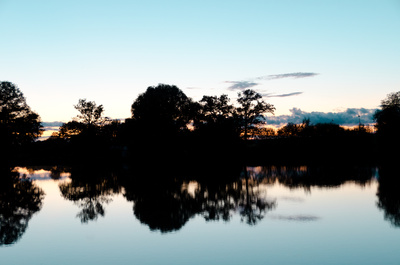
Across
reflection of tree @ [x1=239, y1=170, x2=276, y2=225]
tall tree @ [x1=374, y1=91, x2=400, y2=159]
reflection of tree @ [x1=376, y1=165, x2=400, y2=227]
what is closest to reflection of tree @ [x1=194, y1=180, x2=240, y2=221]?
reflection of tree @ [x1=239, y1=170, x2=276, y2=225]

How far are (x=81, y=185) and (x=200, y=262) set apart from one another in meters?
30.2

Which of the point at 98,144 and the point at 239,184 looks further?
the point at 98,144

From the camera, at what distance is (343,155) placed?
2847 inches

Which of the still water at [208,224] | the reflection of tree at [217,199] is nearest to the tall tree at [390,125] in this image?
the still water at [208,224]

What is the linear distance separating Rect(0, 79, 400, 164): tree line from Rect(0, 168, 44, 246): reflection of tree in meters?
36.0

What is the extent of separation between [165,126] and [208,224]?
56.2 m

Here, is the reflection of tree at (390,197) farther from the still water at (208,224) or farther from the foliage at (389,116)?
the foliage at (389,116)

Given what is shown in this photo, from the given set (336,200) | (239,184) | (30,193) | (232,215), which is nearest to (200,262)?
(232,215)

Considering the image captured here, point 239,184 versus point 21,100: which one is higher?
point 21,100

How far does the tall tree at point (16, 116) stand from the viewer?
8081cm

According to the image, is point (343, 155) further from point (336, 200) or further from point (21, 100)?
point (21, 100)

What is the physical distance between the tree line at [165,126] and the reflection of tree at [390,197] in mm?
41080

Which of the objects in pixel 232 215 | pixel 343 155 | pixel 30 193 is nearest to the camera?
pixel 232 215

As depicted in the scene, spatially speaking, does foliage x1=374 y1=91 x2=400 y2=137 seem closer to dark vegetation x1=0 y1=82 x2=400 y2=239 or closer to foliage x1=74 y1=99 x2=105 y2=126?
dark vegetation x1=0 y1=82 x2=400 y2=239
